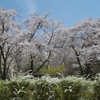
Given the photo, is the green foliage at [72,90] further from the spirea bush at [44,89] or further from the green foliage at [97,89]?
the green foliage at [97,89]

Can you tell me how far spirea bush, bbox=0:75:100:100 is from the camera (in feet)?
15.8

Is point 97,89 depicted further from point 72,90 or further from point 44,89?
point 44,89

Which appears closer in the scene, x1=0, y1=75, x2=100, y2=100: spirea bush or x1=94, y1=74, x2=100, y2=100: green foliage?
x1=0, y1=75, x2=100, y2=100: spirea bush

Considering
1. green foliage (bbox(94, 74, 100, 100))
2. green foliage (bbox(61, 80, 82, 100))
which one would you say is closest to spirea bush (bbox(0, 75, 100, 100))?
green foliage (bbox(61, 80, 82, 100))

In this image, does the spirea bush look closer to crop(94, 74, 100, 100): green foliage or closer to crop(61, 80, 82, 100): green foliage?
crop(61, 80, 82, 100): green foliage

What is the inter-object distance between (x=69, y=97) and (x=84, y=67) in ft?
72.6

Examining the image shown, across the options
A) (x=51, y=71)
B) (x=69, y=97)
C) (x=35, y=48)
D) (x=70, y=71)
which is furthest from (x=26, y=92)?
(x=70, y=71)

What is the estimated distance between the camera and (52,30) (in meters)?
25.9

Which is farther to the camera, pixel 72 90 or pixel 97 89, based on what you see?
pixel 97 89

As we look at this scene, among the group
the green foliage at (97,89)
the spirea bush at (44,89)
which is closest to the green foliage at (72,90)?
the spirea bush at (44,89)

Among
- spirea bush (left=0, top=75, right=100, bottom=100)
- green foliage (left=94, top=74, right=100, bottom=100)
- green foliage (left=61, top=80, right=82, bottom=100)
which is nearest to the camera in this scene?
spirea bush (left=0, top=75, right=100, bottom=100)

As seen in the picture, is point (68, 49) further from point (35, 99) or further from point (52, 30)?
point (35, 99)

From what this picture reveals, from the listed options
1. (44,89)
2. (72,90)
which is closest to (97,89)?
(72,90)

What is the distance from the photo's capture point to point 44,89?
4.93 metres
